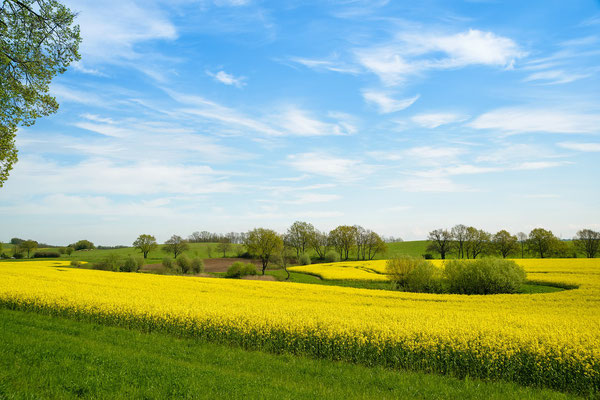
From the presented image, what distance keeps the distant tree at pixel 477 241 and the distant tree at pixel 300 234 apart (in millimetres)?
39616

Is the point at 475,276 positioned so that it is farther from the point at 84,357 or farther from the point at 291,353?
the point at 84,357

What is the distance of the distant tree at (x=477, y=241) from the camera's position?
82.3 meters

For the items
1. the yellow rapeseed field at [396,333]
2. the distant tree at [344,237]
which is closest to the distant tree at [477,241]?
the distant tree at [344,237]

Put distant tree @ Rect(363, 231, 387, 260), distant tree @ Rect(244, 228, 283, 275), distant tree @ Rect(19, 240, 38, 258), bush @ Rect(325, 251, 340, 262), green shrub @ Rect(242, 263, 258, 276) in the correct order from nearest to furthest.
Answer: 1. green shrub @ Rect(242, 263, 258, 276)
2. distant tree @ Rect(244, 228, 283, 275)
3. bush @ Rect(325, 251, 340, 262)
4. distant tree @ Rect(363, 231, 387, 260)
5. distant tree @ Rect(19, 240, 38, 258)

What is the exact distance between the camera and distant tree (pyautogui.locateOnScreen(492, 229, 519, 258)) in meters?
79.8

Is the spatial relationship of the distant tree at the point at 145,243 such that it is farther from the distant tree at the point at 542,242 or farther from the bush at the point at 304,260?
the distant tree at the point at 542,242

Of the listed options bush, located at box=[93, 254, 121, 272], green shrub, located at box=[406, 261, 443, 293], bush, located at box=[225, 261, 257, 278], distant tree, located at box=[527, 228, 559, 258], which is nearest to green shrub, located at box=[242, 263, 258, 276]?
bush, located at box=[225, 261, 257, 278]

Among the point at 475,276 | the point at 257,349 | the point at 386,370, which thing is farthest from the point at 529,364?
the point at 475,276

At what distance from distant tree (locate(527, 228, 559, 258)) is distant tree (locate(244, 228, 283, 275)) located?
61886 millimetres

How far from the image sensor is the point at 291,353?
1223 centimetres

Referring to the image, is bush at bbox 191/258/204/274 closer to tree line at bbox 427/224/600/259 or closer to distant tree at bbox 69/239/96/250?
tree line at bbox 427/224/600/259

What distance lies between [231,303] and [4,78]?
46.2ft

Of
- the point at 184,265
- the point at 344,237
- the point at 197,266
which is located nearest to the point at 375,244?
the point at 344,237

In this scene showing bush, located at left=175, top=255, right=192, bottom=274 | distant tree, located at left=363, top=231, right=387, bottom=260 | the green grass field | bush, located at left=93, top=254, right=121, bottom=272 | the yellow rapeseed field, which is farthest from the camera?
distant tree, located at left=363, top=231, right=387, bottom=260
